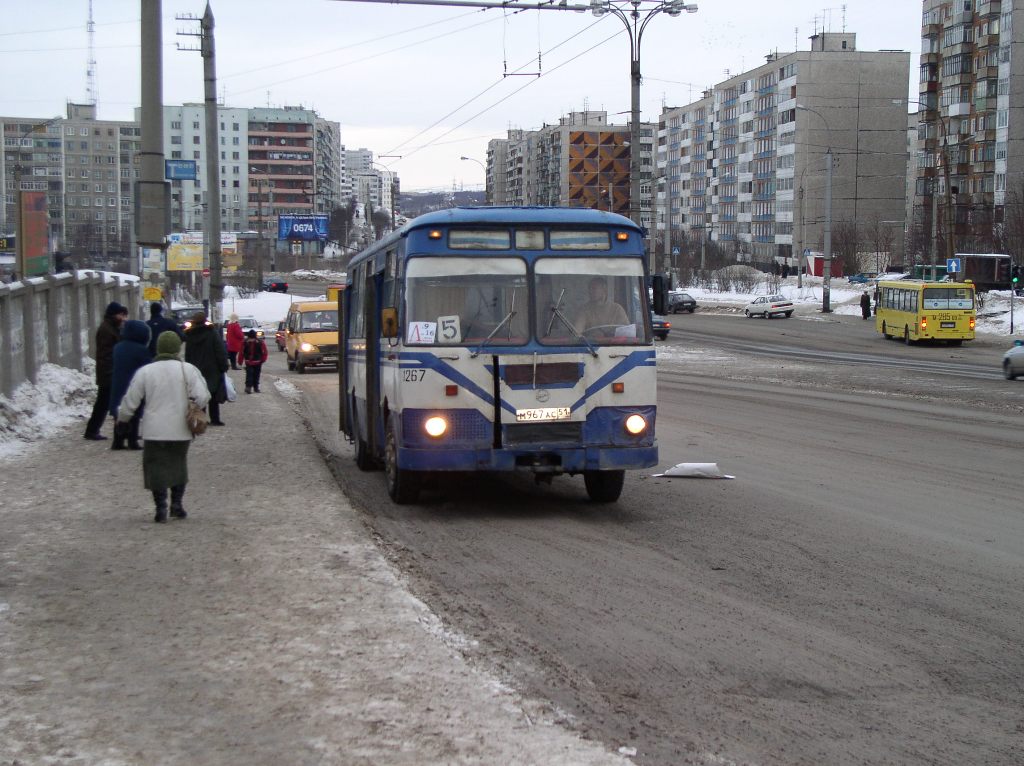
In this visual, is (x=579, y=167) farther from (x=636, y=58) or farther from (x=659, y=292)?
(x=659, y=292)

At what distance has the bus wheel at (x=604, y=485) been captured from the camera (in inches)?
452

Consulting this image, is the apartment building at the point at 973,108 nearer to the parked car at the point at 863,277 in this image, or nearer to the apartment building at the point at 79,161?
the parked car at the point at 863,277

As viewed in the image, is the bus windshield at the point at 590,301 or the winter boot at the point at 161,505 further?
the bus windshield at the point at 590,301

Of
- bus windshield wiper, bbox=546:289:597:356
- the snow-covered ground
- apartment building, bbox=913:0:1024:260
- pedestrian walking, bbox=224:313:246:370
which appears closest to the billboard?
the snow-covered ground

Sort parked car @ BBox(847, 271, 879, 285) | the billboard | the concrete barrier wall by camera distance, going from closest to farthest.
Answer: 1. the concrete barrier wall
2. parked car @ BBox(847, 271, 879, 285)
3. the billboard

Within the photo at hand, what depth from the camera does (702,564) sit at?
8.73 metres

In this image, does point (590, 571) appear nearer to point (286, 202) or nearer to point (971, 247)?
point (971, 247)

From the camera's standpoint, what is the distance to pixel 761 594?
7.77 meters

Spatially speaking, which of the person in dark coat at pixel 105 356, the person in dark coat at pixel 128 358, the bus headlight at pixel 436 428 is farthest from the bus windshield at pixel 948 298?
the bus headlight at pixel 436 428

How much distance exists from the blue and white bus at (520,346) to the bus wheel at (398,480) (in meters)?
0.02

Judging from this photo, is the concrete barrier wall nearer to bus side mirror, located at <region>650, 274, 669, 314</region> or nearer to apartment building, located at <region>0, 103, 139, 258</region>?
bus side mirror, located at <region>650, 274, 669, 314</region>

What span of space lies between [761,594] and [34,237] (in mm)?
19923

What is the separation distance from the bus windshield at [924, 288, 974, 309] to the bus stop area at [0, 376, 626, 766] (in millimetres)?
40168

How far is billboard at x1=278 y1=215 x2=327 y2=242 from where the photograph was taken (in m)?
101
